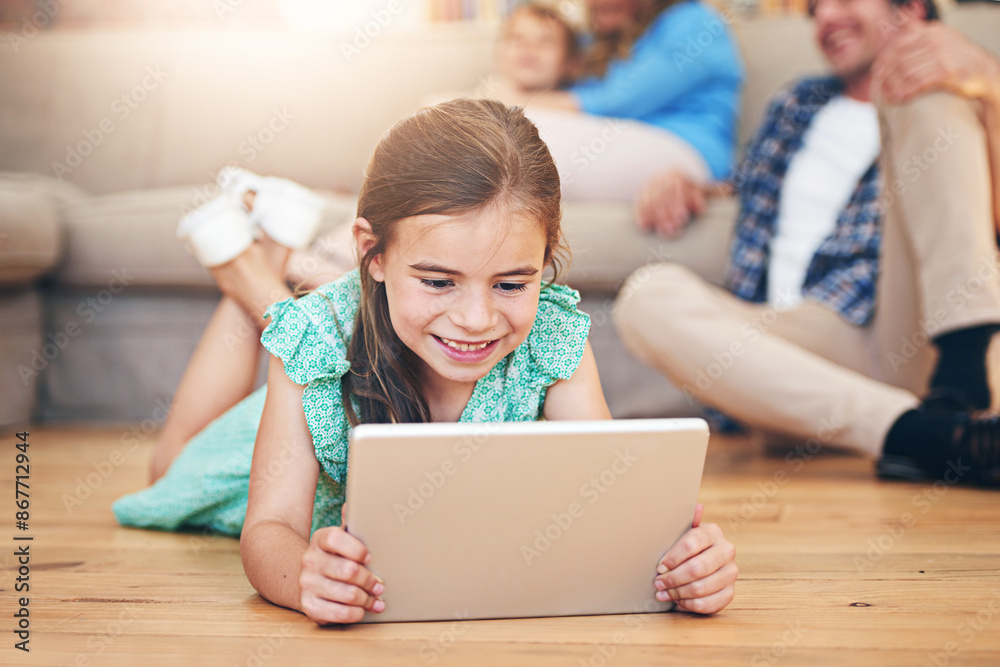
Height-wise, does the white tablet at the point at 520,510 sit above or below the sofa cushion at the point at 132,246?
above

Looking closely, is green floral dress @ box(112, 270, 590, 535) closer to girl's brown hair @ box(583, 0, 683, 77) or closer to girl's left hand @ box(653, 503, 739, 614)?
girl's left hand @ box(653, 503, 739, 614)

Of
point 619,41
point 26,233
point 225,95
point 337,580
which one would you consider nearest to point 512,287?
point 337,580

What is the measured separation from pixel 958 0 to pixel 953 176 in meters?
1.39

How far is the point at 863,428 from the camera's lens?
4.86ft

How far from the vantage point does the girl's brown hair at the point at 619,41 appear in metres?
2.36

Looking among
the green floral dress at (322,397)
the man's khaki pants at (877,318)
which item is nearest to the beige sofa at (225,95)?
the man's khaki pants at (877,318)

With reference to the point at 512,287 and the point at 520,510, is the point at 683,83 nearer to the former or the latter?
the point at 512,287

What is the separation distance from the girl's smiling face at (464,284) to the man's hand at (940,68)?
3.28 feet

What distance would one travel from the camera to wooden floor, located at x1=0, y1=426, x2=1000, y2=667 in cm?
73

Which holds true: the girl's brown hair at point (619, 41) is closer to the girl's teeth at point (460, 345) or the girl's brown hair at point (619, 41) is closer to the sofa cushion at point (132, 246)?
the sofa cushion at point (132, 246)

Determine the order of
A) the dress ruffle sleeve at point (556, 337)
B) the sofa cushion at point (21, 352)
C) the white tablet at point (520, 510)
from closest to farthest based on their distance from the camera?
the white tablet at point (520, 510) < the dress ruffle sleeve at point (556, 337) < the sofa cushion at point (21, 352)

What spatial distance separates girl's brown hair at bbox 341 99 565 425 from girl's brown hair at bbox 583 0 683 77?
1.56 metres

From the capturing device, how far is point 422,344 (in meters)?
0.89

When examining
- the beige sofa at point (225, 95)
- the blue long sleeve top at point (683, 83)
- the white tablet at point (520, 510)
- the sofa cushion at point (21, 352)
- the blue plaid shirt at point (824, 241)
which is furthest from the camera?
the beige sofa at point (225, 95)
